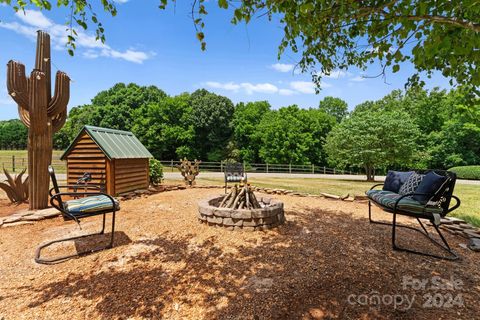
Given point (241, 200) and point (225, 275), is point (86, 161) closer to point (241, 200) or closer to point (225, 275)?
point (241, 200)

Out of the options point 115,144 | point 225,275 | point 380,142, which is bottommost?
point 225,275

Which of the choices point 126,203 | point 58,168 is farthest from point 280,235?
point 58,168

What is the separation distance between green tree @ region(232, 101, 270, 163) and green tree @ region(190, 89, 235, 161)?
1094 mm

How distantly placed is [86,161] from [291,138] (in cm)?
2516

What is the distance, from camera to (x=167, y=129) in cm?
2998

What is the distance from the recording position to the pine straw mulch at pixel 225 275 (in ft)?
7.55

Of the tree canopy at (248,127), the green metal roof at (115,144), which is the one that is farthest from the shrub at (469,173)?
the green metal roof at (115,144)

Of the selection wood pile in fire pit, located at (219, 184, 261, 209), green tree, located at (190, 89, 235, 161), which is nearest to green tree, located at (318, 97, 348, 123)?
green tree, located at (190, 89, 235, 161)

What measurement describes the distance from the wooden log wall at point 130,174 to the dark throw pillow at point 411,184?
24.2 feet

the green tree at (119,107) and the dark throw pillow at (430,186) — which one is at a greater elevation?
the green tree at (119,107)

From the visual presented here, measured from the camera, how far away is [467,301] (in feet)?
8.00

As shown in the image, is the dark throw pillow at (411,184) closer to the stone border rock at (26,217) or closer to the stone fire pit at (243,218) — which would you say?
the stone fire pit at (243,218)

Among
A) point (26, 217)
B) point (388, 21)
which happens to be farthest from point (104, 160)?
point (388, 21)

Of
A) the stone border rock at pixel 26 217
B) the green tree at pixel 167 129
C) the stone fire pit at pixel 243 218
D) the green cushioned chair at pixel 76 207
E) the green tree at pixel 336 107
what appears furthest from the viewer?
the green tree at pixel 336 107
